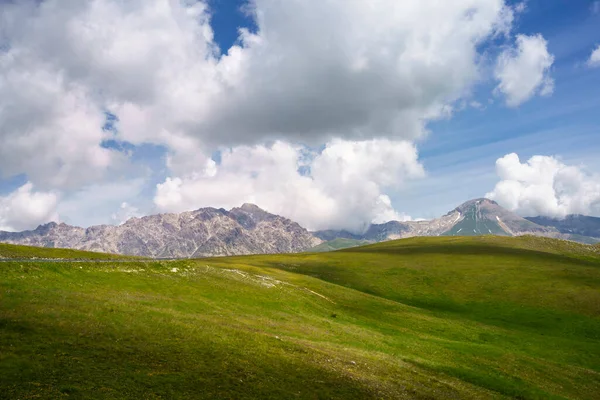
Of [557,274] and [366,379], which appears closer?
[366,379]

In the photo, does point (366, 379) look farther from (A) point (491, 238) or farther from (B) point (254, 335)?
(A) point (491, 238)

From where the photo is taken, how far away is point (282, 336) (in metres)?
42.1

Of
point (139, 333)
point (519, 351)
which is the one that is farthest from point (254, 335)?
point (519, 351)

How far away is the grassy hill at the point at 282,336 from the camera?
83.2 feet

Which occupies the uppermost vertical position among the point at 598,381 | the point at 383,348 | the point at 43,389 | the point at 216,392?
the point at 43,389

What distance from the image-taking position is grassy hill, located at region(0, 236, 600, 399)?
25359mm

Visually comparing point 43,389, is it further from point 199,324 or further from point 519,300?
point 519,300

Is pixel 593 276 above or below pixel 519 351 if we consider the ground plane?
above

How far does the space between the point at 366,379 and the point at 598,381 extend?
35.7m

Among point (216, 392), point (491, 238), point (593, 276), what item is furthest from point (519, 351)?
point (491, 238)

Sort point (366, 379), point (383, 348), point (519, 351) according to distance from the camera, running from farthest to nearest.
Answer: point (519, 351)
point (383, 348)
point (366, 379)

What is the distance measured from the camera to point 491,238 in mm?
182375

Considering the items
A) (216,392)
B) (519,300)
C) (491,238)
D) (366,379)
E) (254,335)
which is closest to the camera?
(216,392)

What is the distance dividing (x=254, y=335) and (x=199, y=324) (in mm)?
5672
